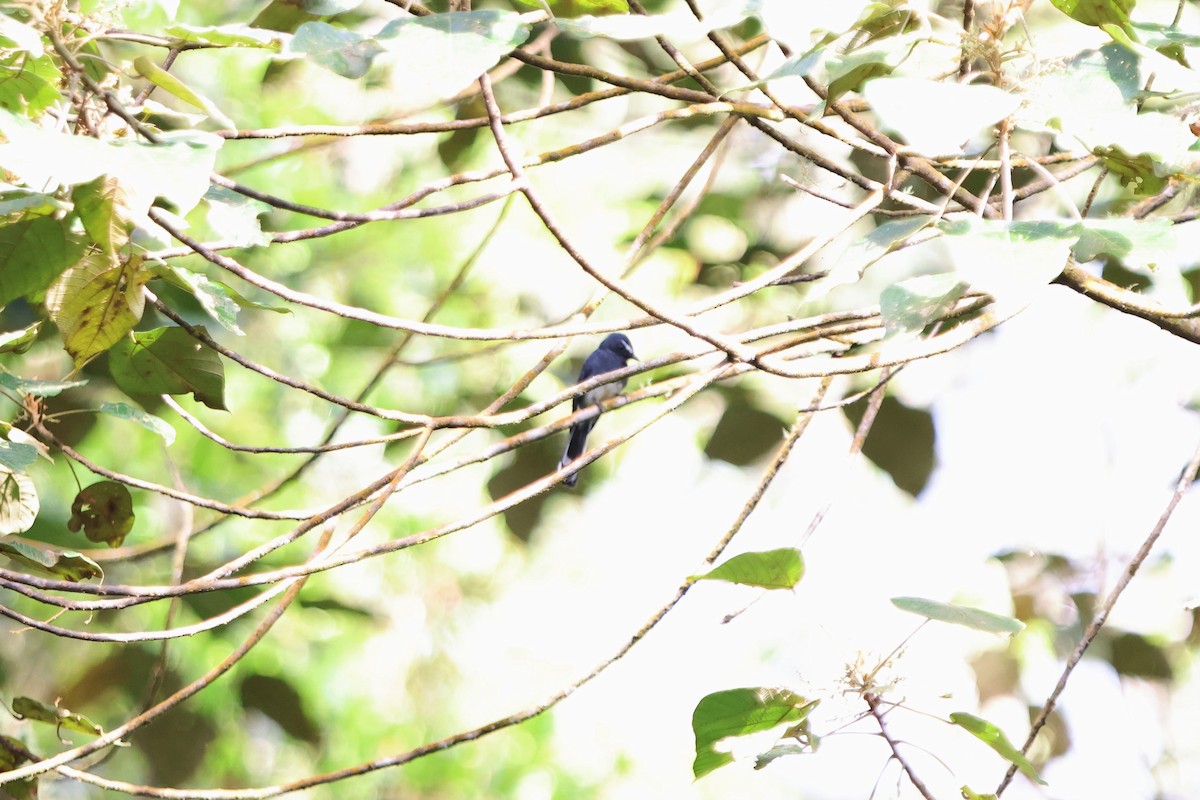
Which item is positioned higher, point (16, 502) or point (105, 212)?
point (105, 212)

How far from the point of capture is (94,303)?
1.37m

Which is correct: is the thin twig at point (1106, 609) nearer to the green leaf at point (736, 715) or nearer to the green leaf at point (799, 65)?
the green leaf at point (736, 715)

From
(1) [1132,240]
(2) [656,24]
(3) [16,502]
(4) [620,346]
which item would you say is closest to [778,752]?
(1) [1132,240]

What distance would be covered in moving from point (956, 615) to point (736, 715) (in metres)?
0.37

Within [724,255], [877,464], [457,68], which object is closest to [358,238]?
[724,255]

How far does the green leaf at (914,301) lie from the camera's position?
0.93m

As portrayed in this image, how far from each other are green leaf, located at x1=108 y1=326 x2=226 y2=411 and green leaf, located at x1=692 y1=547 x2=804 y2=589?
2.68ft

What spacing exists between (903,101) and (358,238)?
4350 millimetres

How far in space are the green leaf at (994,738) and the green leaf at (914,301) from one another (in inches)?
20.8

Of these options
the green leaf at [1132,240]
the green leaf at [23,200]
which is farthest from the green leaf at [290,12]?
the green leaf at [1132,240]

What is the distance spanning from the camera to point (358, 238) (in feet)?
16.2

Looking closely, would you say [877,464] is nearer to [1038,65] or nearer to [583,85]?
[583,85]

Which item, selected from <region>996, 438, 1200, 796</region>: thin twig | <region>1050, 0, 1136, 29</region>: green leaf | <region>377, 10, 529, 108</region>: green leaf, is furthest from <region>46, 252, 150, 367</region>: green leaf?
<region>996, 438, 1200, 796</region>: thin twig

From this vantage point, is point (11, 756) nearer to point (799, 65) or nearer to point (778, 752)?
point (778, 752)
